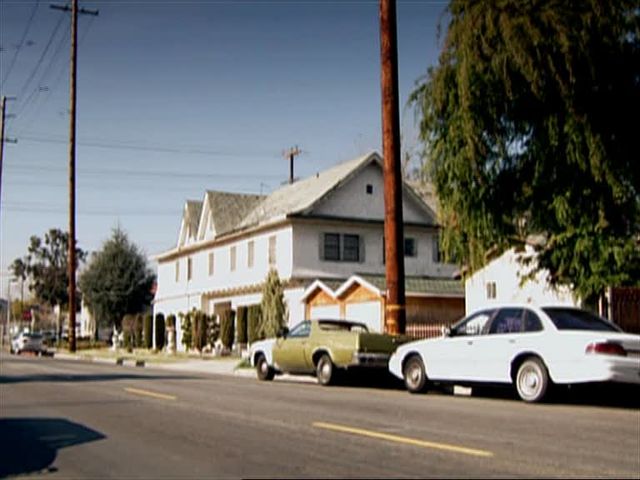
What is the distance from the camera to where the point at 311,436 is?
10266 mm

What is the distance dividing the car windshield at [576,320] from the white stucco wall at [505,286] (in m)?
8.54

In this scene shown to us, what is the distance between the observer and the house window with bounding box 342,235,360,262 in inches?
1663

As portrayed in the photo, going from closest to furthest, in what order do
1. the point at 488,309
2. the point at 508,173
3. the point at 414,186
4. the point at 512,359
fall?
the point at 512,359 → the point at 488,309 → the point at 508,173 → the point at 414,186

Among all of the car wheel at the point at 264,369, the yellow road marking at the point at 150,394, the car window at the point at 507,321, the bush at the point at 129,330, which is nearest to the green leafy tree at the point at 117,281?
the bush at the point at 129,330

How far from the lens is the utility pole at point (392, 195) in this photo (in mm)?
22641

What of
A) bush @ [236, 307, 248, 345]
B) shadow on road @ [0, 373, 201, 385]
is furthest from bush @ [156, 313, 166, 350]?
shadow on road @ [0, 373, 201, 385]

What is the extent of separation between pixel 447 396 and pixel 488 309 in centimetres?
192

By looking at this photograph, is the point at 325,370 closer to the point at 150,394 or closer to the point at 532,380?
the point at 150,394

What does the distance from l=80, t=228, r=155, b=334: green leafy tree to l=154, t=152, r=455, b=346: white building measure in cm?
1829

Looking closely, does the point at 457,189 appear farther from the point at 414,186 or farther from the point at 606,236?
the point at 414,186

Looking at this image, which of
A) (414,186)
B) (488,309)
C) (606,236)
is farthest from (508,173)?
(414,186)

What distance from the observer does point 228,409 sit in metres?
13.6

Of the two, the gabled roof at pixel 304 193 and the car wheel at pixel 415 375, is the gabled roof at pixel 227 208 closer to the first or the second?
the gabled roof at pixel 304 193

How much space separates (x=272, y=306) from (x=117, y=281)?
3123 cm
